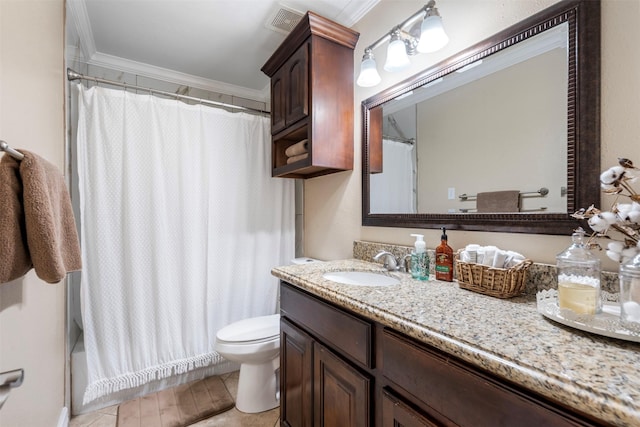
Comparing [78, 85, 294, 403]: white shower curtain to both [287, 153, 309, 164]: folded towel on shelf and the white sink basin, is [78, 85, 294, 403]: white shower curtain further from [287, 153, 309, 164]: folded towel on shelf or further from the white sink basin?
the white sink basin

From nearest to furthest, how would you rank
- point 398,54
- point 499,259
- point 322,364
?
point 499,259
point 322,364
point 398,54

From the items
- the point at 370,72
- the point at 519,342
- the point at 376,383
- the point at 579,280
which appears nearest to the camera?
the point at 519,342

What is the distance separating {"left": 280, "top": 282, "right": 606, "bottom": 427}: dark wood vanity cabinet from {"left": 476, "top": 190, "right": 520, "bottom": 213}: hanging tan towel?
0.65 m

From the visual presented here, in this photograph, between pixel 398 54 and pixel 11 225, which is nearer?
pixel 11 225

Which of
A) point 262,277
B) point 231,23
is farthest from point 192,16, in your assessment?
point 262,277

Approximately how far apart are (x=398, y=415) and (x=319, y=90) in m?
1.49

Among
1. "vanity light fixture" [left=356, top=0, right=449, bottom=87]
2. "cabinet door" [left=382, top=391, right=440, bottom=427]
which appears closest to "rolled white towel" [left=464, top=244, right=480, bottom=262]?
"cabinet door" [left=382, top=391, right=440, bottom=427]

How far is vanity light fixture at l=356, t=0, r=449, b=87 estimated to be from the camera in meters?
1.17

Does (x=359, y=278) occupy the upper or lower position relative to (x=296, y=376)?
upper

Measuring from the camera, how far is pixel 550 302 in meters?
0.79

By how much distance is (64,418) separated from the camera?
151 cm

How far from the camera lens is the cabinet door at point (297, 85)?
5.29 ft

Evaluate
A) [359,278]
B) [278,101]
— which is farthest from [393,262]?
[278,101]

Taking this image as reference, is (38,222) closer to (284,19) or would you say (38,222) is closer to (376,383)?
(376,383)
